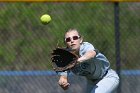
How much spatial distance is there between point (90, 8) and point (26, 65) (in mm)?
1084

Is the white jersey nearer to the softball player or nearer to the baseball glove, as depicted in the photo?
the softball player

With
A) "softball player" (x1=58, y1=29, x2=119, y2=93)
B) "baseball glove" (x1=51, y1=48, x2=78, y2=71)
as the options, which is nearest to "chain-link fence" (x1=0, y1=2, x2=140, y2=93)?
"softball player" (x1=58, y1=29, x2=119, y2=93)

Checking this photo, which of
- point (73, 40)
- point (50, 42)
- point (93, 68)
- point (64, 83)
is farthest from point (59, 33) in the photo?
point (64, 83)

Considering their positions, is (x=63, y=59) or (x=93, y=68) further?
(x=93, y=68)

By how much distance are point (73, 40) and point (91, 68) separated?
381 mm

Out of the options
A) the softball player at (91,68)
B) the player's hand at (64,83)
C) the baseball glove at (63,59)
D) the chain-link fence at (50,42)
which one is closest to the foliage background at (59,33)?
the chain-link fence at (50,42)

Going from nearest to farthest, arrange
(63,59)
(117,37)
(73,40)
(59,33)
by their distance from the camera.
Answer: (73,40) → (63,59) → (117,37) → (59,33)

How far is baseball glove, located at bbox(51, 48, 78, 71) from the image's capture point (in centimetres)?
593

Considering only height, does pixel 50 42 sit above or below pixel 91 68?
below

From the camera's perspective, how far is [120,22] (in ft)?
24.6

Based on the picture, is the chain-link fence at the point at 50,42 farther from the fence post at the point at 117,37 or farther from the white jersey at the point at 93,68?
the white jersey at the point at 93,68

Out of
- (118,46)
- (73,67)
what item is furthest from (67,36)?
(118,46)

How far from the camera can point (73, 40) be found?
236 inches

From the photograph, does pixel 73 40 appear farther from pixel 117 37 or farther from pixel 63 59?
pixel 117 37
